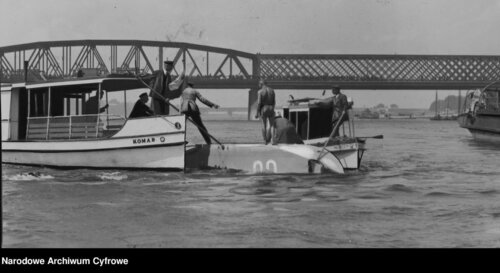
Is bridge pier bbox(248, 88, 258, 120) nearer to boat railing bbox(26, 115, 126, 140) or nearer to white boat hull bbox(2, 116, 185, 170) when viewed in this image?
boat railing bbox(26, 115, 126, 140)

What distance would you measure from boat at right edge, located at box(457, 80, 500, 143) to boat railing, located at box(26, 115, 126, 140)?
88.4ft

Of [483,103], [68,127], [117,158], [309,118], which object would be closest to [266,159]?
[117,158]

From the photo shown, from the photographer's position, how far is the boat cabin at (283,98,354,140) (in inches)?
872

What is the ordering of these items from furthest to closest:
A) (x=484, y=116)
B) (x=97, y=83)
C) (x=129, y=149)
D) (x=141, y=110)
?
(x=484, y=116)
(x=97, y=83)
(x=141, y=110)
(x=129, y=149)

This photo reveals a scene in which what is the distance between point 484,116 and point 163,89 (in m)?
28.8

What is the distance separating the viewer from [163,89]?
18625 mm

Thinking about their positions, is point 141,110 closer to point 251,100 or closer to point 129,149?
point 129,149

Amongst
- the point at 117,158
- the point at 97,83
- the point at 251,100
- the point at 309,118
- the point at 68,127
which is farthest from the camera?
the point at 251,100
